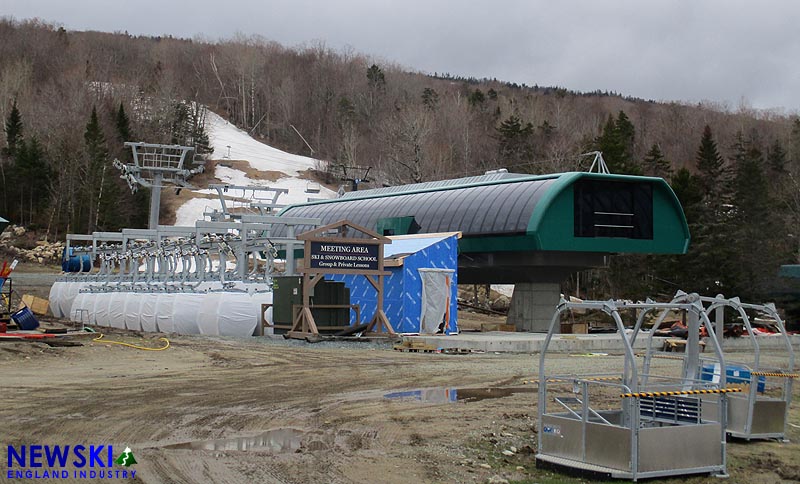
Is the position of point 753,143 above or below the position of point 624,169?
above

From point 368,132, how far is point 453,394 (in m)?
109

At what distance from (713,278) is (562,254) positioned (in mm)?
13087

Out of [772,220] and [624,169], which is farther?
[624,169]

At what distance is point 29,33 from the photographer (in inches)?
5630

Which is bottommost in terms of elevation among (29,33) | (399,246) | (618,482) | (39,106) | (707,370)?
(618,482)

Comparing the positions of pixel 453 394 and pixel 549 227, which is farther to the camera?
pixel 549 227

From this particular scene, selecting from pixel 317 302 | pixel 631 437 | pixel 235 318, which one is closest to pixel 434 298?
pixel 317 302

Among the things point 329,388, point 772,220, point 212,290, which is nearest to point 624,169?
point 772,220

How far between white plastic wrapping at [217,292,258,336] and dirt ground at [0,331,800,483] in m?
7.18

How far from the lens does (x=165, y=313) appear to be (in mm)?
33844

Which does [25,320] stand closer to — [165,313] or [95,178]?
[165,313]

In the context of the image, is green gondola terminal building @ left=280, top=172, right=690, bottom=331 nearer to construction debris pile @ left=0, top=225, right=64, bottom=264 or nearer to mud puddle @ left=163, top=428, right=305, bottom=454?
mud puddle @ left=163, top=428, right=305, bottom=454

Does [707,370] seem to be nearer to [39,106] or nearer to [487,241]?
[487,241]

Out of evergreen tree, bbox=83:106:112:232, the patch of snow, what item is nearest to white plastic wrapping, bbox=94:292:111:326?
evergreen tree, bbox=83:106:112:232
